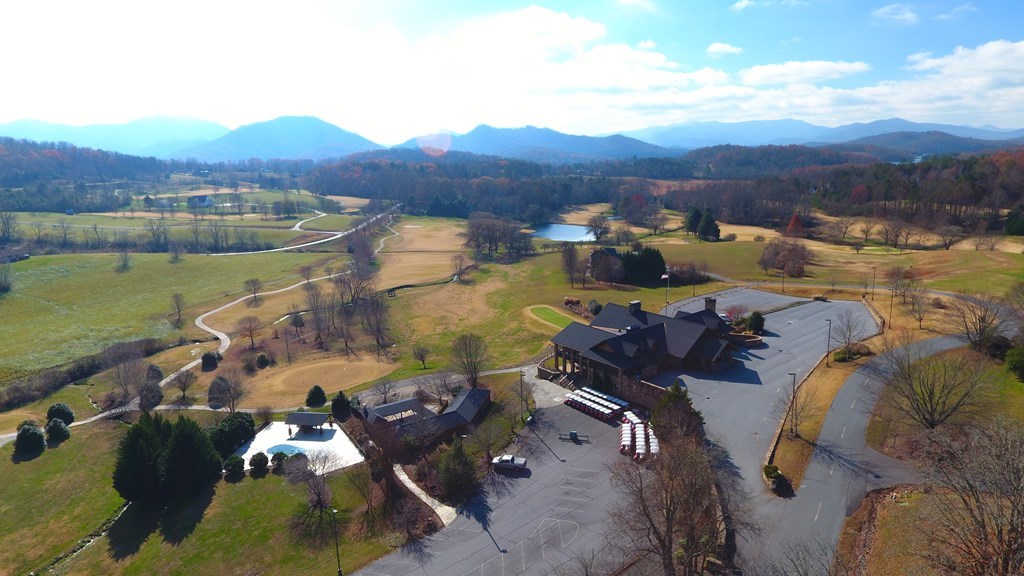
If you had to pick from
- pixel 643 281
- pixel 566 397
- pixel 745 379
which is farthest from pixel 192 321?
pixel 745 379

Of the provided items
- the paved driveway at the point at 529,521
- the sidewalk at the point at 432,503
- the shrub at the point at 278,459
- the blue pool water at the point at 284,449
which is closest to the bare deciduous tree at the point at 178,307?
the blue pool water at the point at 284,449

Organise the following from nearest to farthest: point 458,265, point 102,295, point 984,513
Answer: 1. point 984,513
2. point 102,295
3. point 458,265

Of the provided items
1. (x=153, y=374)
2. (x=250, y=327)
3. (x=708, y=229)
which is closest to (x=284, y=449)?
(x=153, y=374)

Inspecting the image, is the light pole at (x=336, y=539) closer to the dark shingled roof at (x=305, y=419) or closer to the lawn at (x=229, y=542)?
the lawn at (x=229, y=542)

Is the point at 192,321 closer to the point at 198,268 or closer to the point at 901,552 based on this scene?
the point at 198,268

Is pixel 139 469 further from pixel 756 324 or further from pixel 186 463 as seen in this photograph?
pixel 756 324
